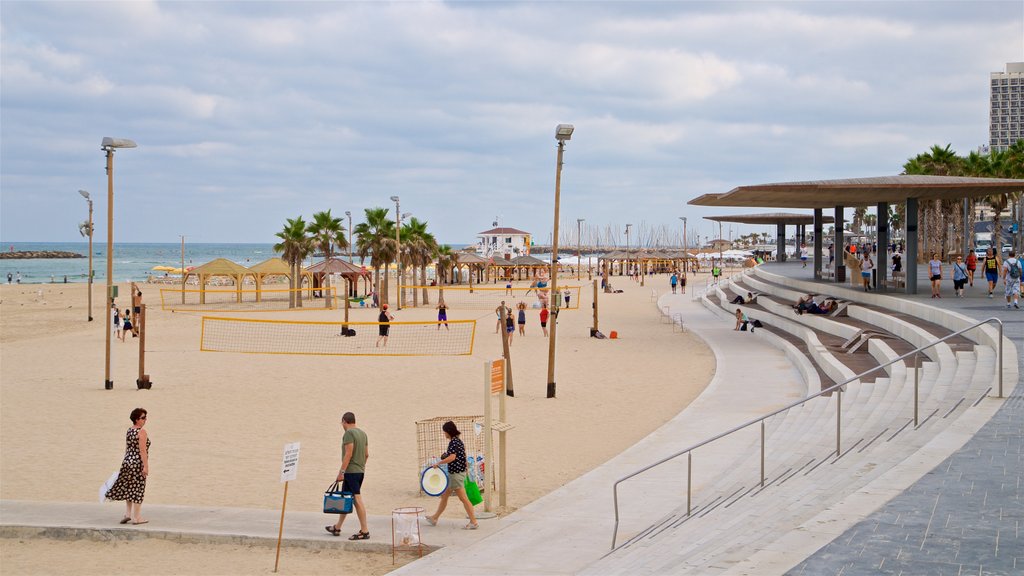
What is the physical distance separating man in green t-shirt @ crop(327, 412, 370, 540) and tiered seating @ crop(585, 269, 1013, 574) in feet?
8.40

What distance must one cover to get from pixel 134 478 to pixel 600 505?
4.98m

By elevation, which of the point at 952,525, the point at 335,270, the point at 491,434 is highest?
the point at 335,270

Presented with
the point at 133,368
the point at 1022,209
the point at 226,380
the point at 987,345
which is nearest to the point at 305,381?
the point at 226,380

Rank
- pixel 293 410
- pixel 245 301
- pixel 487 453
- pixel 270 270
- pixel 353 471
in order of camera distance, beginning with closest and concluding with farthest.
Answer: pixel 353 471 → pixel 487 453 → pixel 293 410 → pixel 245 301 → pixel 270 270

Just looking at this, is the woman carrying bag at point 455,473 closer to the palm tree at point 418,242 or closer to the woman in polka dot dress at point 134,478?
the woman in polka dot dress at point 134,478

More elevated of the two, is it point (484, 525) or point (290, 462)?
point (290, 462)

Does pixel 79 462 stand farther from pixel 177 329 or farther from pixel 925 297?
pixel 177 329

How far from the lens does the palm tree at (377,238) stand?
158 ft

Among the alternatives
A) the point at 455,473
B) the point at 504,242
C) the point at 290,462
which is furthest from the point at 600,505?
the point at 504,242

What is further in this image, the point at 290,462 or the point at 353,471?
the point at 353,471

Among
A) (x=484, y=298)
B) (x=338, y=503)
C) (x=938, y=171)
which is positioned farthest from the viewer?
(x=484, y=298)

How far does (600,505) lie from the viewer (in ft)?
33.3

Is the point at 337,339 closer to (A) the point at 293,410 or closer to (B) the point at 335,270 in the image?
(A) the point at 293,410

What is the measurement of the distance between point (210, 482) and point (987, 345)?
12.2 meters
